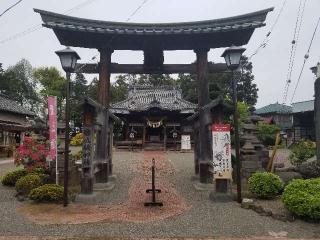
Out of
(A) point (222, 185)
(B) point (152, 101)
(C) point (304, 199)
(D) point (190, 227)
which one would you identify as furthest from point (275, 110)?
(D) point (190, 227)

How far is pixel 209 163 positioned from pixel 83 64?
20.8 feet

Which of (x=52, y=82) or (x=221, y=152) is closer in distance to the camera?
(x=221, y=152)

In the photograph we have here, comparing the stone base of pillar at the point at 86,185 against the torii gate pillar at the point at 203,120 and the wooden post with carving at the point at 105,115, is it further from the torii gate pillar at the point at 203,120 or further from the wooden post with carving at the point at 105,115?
the torii gate pillar at the point at 203,120

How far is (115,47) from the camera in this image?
13.9 m

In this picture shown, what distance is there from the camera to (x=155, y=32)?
1300 cm

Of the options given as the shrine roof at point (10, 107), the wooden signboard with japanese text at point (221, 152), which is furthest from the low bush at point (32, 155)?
the shrine roof at point (10, 107)

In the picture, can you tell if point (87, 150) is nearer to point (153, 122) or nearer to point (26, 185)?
point (26, 185)

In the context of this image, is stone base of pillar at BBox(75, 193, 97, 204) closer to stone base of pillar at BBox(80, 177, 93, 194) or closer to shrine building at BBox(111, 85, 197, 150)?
stone base of pillar at BBox(80, 177, 93, 194)

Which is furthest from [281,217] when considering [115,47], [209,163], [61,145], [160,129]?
[160,129]

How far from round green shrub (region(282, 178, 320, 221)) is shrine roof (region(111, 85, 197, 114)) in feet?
84.3

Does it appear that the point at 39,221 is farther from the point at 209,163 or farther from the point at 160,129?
the point at 160,129

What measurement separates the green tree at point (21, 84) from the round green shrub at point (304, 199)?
5988 centimetres

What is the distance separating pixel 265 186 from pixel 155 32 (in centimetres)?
677

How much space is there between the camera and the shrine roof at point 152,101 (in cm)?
3500
